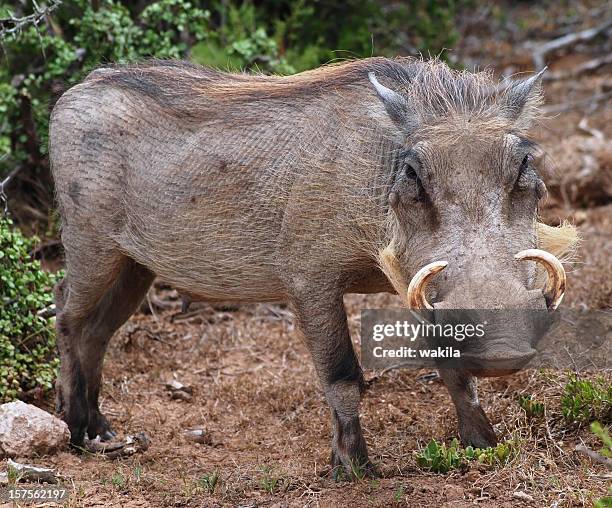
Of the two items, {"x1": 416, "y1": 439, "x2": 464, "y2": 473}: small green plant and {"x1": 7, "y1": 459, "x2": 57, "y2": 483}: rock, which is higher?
{"x1": 416, "y1": 439, "x2": 464, "y2": 473}: small green plant

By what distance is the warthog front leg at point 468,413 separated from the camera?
4.11 meters

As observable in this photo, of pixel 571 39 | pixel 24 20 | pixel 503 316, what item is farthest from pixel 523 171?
pixel 571 39

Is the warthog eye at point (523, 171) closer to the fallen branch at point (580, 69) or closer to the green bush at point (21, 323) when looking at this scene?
the green bush at point (21, 323)

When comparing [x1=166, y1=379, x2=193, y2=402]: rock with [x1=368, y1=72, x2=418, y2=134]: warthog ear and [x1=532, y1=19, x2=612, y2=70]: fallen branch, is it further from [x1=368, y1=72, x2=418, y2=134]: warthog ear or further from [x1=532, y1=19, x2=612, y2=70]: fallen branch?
[x1=532, y1=19, x2=612, y2=70]: fallen branch

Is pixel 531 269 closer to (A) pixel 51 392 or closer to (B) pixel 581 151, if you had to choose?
(A) pixel 51 392

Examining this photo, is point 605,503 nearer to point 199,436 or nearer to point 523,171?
point 523,171

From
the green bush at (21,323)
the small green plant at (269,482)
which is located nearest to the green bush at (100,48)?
the green bush at (21,323)

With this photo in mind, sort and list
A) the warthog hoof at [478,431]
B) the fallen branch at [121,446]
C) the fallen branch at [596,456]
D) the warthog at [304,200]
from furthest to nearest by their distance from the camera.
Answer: the fallen branch at [121,446]
the warthog hoof at [478,431]
the warthog at [304,200]
the fallen branch at [596,456]

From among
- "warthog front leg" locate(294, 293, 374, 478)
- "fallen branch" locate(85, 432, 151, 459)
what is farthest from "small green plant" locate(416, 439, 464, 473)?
"fallen branch" locate(85, 432, 151, 459)

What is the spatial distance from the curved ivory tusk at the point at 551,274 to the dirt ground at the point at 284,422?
27.4 inches

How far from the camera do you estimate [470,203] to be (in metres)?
3.43

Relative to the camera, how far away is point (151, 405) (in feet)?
17.2

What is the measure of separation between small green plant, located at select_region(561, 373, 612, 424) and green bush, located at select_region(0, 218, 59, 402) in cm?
262

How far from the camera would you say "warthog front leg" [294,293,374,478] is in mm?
3945
